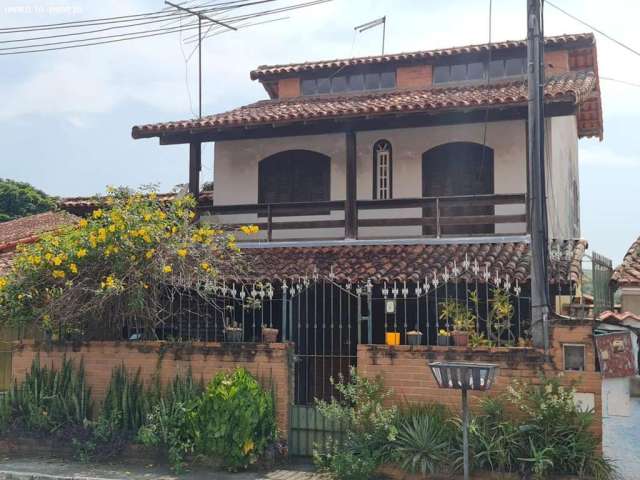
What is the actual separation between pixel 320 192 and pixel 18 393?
6560 millimetres

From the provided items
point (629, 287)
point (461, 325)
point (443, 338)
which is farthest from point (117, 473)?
point (629, 287)

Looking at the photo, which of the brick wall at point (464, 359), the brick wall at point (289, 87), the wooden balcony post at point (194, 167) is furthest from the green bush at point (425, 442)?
the brick wall at point (289, 87)

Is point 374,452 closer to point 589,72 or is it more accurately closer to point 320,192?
point 320,192

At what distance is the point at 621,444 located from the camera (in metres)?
8.95

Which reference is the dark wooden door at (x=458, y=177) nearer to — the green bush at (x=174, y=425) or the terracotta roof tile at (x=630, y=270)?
Answer: the terracotta roof tile at (x=630, y=270)

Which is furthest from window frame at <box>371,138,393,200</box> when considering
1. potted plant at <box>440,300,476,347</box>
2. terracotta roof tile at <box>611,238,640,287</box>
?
terracotta roof tile at <box>611,238,640,287</box>

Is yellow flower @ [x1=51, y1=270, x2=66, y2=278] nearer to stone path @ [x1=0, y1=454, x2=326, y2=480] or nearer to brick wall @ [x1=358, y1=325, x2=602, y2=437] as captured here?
stone path @ [x1=0, y1=454, x2=326, y2=480]

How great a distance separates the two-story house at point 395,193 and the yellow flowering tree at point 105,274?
5.84 feet

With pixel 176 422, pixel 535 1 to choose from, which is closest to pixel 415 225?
pixel 535 1

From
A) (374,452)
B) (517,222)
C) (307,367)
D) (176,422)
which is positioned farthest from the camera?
(517,222)

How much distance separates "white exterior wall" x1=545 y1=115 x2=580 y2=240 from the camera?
12.1 metres

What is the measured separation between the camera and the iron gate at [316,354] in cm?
829

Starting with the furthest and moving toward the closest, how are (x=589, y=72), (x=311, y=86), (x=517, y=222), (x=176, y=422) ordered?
(x=311, y=86), (x=589, y=72), (x=517, y=222), (x=176, y=422)

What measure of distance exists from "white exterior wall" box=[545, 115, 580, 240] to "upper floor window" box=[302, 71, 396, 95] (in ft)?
13.7
